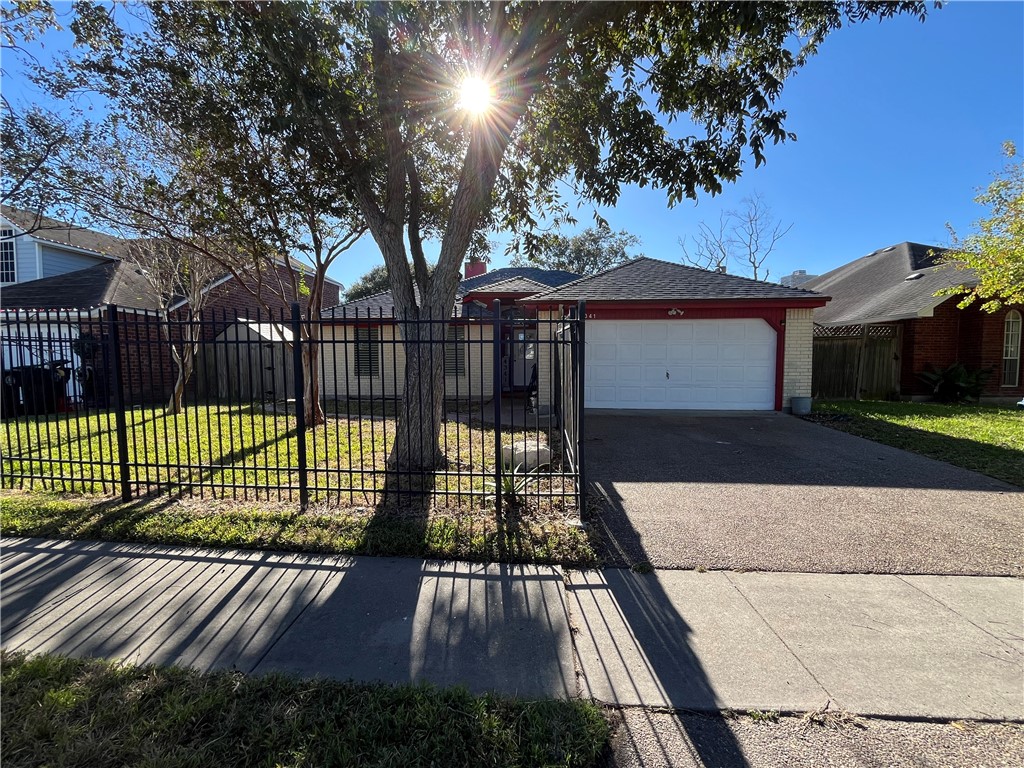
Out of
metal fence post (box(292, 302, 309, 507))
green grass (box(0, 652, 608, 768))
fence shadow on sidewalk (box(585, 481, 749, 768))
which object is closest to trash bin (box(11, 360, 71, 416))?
metal fence post (box(292, 302, 309, 507))

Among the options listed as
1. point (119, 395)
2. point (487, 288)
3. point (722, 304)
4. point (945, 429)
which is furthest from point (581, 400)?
point (487, 288)

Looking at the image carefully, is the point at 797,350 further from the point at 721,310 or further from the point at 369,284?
the point at 369,284

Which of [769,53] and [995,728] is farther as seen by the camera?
[769,53]

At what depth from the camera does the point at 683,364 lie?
1110 centimetres

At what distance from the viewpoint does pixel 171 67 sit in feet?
19.4

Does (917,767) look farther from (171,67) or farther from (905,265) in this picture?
(905,265)

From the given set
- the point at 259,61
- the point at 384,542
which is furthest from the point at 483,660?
the point at 259,61

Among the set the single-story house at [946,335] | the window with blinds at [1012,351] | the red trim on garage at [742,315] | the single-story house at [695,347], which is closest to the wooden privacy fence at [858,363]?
the single-story house at [946,335]

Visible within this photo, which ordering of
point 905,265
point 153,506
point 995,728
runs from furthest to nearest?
point 905,265 < point 153,506 < point 995,728

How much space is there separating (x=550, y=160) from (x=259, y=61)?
3.58 meters

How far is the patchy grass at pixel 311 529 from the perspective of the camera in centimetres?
397

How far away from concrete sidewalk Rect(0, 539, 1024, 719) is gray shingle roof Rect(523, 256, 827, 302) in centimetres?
754

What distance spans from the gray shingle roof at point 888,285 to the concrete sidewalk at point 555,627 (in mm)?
13592

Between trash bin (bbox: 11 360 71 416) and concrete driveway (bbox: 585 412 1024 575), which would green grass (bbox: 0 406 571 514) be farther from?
concrete driveway (bbox: 585 412 1024 575)
